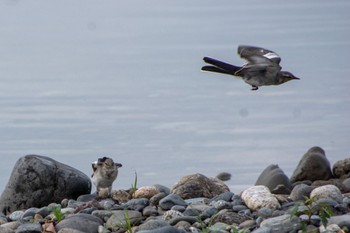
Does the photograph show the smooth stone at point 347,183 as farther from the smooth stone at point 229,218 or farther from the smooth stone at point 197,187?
the smooth stone at point 229,218

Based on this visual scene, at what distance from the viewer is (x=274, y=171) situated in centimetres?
953

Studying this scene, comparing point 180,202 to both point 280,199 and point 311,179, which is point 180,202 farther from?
point 311,179

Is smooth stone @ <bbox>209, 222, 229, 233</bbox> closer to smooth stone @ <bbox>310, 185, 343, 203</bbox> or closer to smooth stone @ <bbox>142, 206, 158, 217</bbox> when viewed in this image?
smooth stone @ <bbox>142, 206, 158, 217</bbox>

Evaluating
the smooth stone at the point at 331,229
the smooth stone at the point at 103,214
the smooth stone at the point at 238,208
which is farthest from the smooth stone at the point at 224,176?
the smooth stone at the point at 331,229

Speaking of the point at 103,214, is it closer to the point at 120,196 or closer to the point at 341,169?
the point at 120,196

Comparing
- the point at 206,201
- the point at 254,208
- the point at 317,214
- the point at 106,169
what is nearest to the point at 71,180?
the point at 106,169

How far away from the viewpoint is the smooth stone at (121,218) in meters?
7.59

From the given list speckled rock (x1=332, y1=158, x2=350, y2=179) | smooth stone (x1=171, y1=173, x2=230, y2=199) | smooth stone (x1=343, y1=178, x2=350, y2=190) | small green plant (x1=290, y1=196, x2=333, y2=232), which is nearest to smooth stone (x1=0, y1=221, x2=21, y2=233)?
smooth stone (x1=171, y1=173, x2=230, y2=199)

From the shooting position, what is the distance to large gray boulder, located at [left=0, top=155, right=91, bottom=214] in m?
9.22

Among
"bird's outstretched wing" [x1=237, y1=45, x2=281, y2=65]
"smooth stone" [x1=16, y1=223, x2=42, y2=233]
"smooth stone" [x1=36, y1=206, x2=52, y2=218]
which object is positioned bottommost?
"smooth stone" [x1=16, y1=223, x2=42, y2=233]

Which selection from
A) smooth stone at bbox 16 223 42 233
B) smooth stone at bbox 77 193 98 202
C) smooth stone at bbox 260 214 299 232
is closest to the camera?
smooth stone at bbox 260 214 299 232

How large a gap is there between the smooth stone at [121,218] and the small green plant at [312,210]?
1154mm

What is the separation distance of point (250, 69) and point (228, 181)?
2210mm

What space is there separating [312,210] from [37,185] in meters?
2.88
